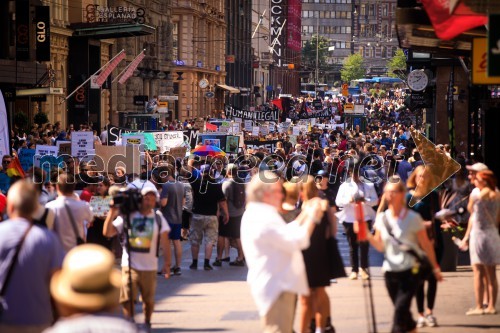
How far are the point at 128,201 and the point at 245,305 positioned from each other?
151 inches

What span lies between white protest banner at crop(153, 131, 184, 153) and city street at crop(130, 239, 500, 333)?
39.0ft

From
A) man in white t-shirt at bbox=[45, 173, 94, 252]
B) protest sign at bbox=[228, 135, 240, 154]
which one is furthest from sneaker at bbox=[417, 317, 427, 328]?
protest sign at bbox=[228, 135, 240, 154]

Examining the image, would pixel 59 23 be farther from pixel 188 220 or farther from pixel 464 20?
pixel 464 20

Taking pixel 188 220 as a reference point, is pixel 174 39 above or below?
above

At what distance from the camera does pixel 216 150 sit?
95.2 feet

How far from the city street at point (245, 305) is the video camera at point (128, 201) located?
6.78ft

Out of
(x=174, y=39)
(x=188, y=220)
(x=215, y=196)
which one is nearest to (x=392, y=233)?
(x=215, y=196)

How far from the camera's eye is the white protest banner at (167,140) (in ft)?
100

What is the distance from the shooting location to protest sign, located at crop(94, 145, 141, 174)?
24.7 m

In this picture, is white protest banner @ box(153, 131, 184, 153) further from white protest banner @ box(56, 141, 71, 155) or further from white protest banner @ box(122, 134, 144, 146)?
white protest banner @ box(56, 141, 71, 155)

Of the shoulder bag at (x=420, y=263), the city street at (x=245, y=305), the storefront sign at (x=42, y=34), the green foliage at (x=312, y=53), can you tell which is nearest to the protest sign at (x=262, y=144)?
the storefront sign at (x=42, y=34)

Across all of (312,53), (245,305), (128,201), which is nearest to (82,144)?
(245,305)

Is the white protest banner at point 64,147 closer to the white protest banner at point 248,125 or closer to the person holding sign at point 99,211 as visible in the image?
the person holding sign at point 99,211

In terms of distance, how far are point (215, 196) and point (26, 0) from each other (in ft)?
77.4
